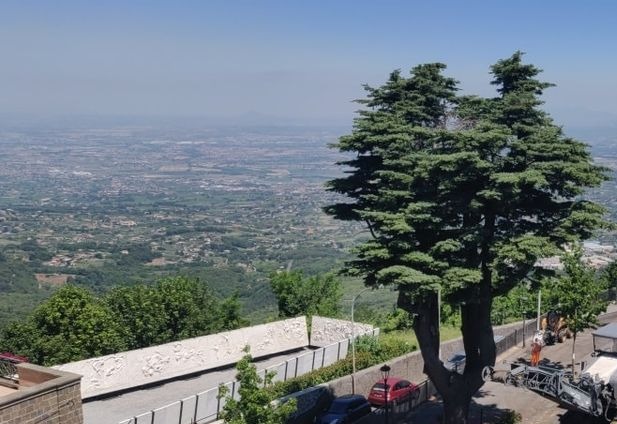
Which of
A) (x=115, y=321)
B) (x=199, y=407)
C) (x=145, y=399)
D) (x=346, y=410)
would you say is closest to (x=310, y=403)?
(x=346, y=410)

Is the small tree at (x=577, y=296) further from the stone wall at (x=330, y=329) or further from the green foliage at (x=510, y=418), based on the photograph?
the stone wall at (x=330, y=329)

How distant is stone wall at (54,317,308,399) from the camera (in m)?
→ 29.4

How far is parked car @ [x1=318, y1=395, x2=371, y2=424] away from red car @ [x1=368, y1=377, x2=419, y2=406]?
88 centimetres

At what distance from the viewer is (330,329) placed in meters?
38.2

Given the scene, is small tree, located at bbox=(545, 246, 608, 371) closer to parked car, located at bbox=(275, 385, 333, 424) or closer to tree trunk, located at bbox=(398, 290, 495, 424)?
tree trunk, located at bbox=(398, 290, 495, 424)

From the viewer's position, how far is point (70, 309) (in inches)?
1359

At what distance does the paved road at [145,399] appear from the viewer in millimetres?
27375

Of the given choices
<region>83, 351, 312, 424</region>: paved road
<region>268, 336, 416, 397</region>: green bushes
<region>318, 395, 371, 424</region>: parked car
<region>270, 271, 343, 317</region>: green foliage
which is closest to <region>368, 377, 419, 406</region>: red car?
<region>318, 395, 371, 424</region>: parked car

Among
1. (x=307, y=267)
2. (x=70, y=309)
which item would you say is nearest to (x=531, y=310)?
(x=70, y=309)

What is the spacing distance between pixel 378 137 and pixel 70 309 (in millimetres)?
20066

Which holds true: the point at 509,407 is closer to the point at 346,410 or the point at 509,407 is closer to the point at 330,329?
the point at 346,410

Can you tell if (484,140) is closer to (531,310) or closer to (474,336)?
(474,336)

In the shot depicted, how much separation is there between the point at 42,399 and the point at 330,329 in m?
24.4

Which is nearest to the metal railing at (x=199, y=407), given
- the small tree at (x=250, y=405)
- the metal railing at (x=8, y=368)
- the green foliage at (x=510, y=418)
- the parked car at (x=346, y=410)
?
the parked car at (x=346, y=410)
